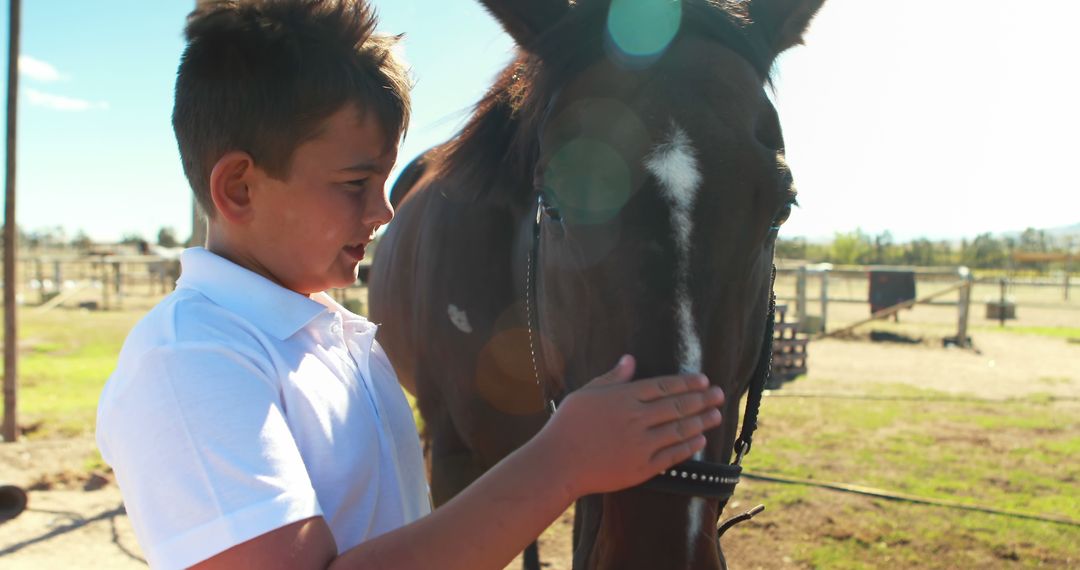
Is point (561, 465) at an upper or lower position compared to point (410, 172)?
lower

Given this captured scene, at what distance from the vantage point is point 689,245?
1251mm

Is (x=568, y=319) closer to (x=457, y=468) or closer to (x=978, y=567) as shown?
(x=457, y=468)

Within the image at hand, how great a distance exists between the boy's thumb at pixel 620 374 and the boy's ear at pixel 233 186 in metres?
0.68

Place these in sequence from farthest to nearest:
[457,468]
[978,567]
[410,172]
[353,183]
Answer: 1. [410,172]
2. [978,567]
3. [457,468]
4. [353,183]

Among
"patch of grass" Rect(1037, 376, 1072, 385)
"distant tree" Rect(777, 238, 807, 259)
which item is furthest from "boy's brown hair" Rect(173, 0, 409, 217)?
"distant tree" Rect(777, 238, 807, 259)

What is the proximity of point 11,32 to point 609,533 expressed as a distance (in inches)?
268

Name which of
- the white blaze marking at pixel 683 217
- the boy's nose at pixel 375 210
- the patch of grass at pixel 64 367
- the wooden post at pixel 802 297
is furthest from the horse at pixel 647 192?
the wooden post at pixel 802 297

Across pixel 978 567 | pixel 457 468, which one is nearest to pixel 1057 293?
pixel 978 567

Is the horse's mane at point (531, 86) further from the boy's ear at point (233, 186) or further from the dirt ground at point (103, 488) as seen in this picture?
the dirt ground at point (103, 488)

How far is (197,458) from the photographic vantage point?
2.83ft

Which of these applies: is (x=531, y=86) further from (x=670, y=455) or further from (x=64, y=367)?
(x=64, y=367)

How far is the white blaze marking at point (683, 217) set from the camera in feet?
3.94

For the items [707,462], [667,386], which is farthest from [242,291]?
[707,462]

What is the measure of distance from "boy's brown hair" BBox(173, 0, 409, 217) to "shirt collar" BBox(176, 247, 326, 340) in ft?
0.40
